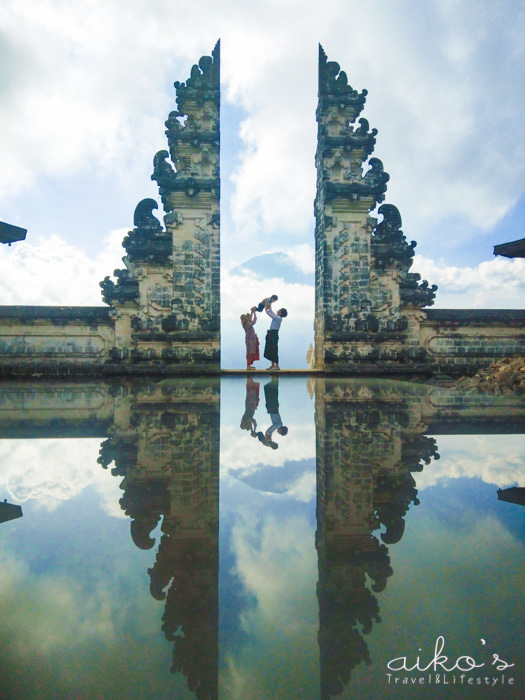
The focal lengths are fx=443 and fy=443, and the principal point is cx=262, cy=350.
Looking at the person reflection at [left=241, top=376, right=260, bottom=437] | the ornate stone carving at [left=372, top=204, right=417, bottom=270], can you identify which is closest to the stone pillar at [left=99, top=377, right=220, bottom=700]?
the person reflection at [left=241, top=376, right=260, bottom=437]

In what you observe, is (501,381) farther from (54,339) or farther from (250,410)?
(54,339)

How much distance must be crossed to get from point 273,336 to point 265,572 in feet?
32.0

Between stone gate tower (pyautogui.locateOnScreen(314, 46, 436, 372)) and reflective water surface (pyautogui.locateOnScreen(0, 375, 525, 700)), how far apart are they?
26.5 feet

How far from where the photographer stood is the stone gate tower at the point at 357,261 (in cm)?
1124

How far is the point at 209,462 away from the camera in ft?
8.99

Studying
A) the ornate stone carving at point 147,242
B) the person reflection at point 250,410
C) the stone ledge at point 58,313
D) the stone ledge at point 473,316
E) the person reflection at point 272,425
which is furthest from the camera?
the stone ledge at point 473,316

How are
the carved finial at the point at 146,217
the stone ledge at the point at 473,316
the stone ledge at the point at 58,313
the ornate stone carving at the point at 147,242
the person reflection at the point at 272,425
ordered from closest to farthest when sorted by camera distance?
the person reflection at the point at 272,425, the stone ledge at the point at 58,313, the ornate stone carving at the point at 147,242, the carved finial at the point at 146,217, the stone ledge at the point at 473,316

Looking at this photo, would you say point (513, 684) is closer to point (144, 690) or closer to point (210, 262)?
point (144, 690)

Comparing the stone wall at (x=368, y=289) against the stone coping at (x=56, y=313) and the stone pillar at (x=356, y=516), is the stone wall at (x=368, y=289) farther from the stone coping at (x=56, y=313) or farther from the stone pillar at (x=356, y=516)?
the stone pillar at (x=356, y=516)

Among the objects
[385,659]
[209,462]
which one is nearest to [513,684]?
[385,659]

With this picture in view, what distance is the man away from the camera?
11016mm

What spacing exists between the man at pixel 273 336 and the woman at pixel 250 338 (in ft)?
1.60

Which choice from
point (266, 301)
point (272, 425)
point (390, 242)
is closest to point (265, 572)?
point (272, 425)

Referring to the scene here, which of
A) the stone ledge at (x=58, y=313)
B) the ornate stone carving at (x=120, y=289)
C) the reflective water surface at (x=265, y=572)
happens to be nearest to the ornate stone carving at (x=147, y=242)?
the ornate stone carving at (x=120, y=289)
